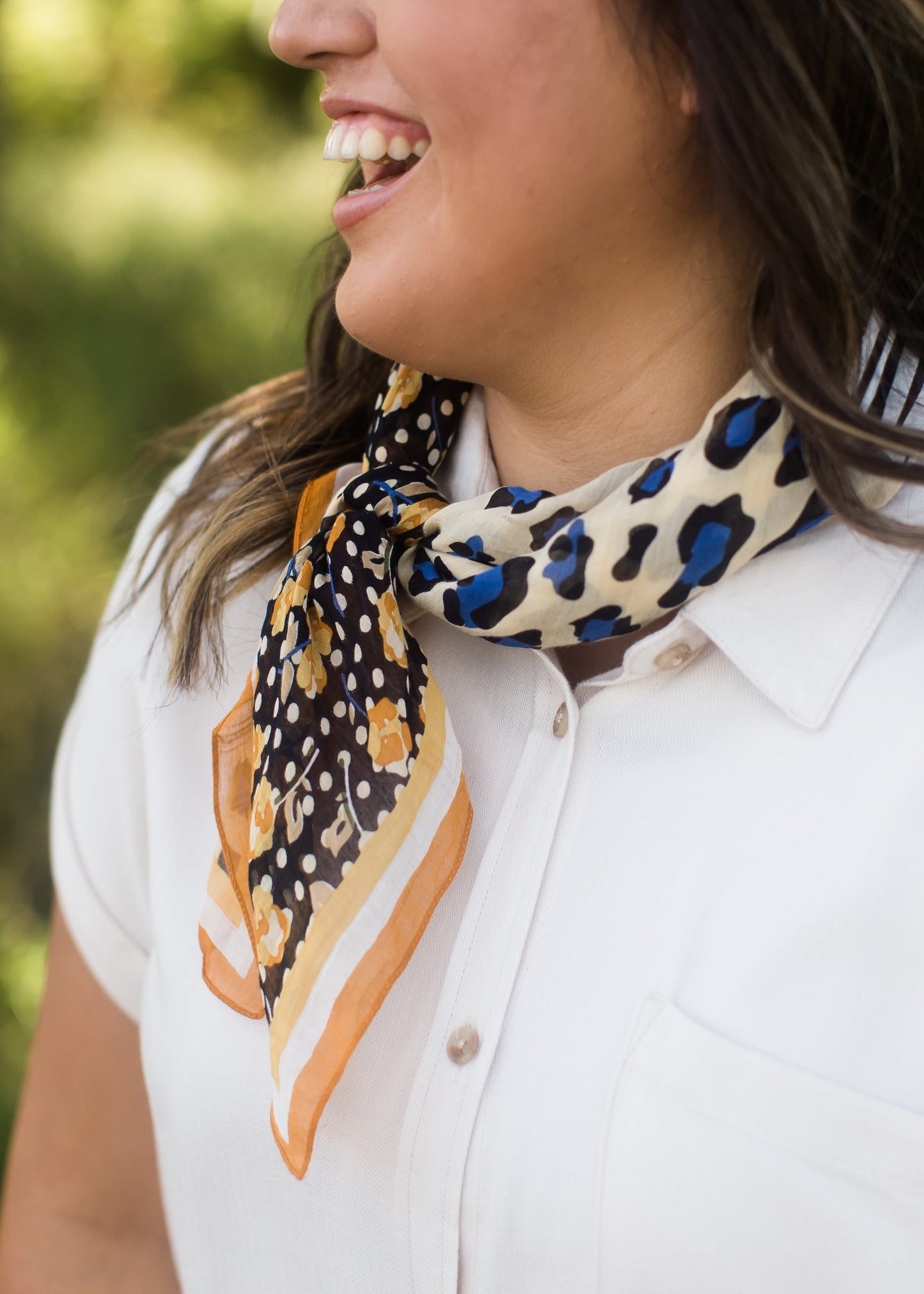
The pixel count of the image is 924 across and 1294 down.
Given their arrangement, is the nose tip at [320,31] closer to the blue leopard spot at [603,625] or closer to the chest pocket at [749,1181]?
the blue leopard spot at [603,625]

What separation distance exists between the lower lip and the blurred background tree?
1.58 m

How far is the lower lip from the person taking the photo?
818 millimetres

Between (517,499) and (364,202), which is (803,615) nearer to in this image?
(517,499)

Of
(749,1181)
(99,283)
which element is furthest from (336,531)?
(99,283)

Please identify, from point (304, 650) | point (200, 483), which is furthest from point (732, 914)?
point (200, 483)

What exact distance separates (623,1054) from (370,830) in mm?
233

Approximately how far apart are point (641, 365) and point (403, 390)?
0.23 meters

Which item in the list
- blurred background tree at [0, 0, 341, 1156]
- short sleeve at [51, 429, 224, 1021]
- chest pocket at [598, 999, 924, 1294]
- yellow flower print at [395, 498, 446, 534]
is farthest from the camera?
blurred background tree at [0, 0, 341, 1156]

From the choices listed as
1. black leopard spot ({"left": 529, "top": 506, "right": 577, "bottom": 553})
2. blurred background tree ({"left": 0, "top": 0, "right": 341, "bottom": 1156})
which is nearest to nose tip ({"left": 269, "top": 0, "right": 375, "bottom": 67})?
black leopard spot ({"left": 529, "top": 506, "right": 577, "bottom": 553})

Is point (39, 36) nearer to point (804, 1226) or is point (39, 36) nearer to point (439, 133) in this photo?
point (439, 133)

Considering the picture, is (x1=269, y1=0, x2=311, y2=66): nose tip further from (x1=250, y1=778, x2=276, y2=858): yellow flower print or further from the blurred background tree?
the blurred background tree

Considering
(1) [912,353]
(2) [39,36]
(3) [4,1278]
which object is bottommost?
(3) [4,1278]

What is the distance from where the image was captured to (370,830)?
33.0 inches

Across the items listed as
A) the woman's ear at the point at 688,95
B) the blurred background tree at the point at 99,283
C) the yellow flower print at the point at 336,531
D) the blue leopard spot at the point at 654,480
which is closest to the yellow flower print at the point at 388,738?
the yellow flower print at the point at 336,531
